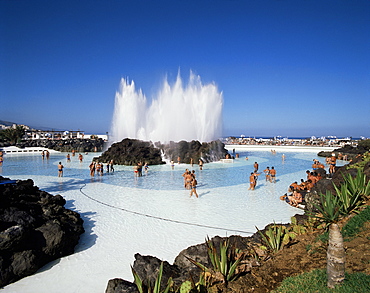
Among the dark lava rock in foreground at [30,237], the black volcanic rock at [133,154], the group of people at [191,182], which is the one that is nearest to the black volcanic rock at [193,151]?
the black volcanic rock at [133,154]

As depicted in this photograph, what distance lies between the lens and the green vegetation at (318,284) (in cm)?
372

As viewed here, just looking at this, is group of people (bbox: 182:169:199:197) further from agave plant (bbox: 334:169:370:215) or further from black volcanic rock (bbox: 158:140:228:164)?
black volcanic rock (bbox: 158:140:228:164)

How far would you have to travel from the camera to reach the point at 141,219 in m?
10.5

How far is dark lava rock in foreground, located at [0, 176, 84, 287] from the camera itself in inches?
251

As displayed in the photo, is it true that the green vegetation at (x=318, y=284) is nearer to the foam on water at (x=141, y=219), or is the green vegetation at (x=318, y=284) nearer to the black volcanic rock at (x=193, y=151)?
the foam on water at (x=141, y=219)

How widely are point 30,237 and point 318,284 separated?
7.16m

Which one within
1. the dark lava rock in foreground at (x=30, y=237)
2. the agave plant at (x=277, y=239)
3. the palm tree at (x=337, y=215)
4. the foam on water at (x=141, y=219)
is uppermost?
the palm tree at (x=337, y=215)

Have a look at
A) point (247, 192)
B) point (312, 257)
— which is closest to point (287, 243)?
point (312, 257)

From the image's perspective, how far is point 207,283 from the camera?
14.6 feet

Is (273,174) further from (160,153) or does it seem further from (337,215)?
(160,153)

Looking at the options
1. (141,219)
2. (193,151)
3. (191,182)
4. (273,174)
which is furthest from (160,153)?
(141,219)

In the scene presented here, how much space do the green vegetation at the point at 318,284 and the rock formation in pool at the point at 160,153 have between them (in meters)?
26.3

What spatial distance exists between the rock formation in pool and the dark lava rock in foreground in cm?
2049

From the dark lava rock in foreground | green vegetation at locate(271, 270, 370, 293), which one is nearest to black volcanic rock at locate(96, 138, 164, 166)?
the dark lava rock in foreground
